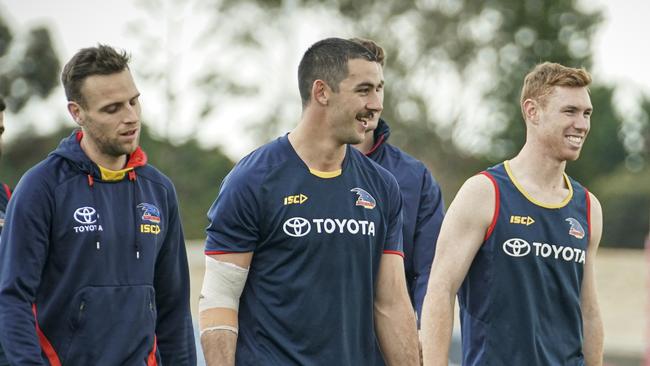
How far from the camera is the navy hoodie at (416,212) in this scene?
21.2ft

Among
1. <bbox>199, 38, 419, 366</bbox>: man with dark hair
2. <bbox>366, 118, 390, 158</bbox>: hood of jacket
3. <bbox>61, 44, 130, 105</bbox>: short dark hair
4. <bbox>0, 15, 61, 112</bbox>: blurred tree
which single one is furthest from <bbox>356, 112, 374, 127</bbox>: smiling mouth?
<bbox>0, 15, 61, 112</bbox>: blurred tree

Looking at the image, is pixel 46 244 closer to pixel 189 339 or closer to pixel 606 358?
pixel 189 339

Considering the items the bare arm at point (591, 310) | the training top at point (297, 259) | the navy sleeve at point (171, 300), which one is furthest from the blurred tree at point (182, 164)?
the training top at point (297, 259)

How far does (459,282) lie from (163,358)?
5.07ft

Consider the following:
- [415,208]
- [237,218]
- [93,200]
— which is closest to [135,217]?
[93,200]

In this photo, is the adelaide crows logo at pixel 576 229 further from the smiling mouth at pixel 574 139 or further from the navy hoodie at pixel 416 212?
the navy hoodie at pixel 416 212

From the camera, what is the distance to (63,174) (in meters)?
4.83

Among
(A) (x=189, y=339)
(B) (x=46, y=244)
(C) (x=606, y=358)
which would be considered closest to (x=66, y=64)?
(B) (x=46, y=244)

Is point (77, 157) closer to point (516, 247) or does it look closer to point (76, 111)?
point (76, 111)

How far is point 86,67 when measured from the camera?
4918 mm

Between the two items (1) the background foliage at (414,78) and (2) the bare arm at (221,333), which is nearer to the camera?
(2) the bare arm at (221,333)

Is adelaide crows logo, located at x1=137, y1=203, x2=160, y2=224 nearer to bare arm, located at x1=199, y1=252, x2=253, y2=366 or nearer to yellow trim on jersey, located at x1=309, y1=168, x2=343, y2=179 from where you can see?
bare arm, located at x1=199, y1=252, x2=253, y2=366

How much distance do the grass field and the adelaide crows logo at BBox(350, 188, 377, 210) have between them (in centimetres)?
1336

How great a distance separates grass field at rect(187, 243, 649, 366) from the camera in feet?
62.6
